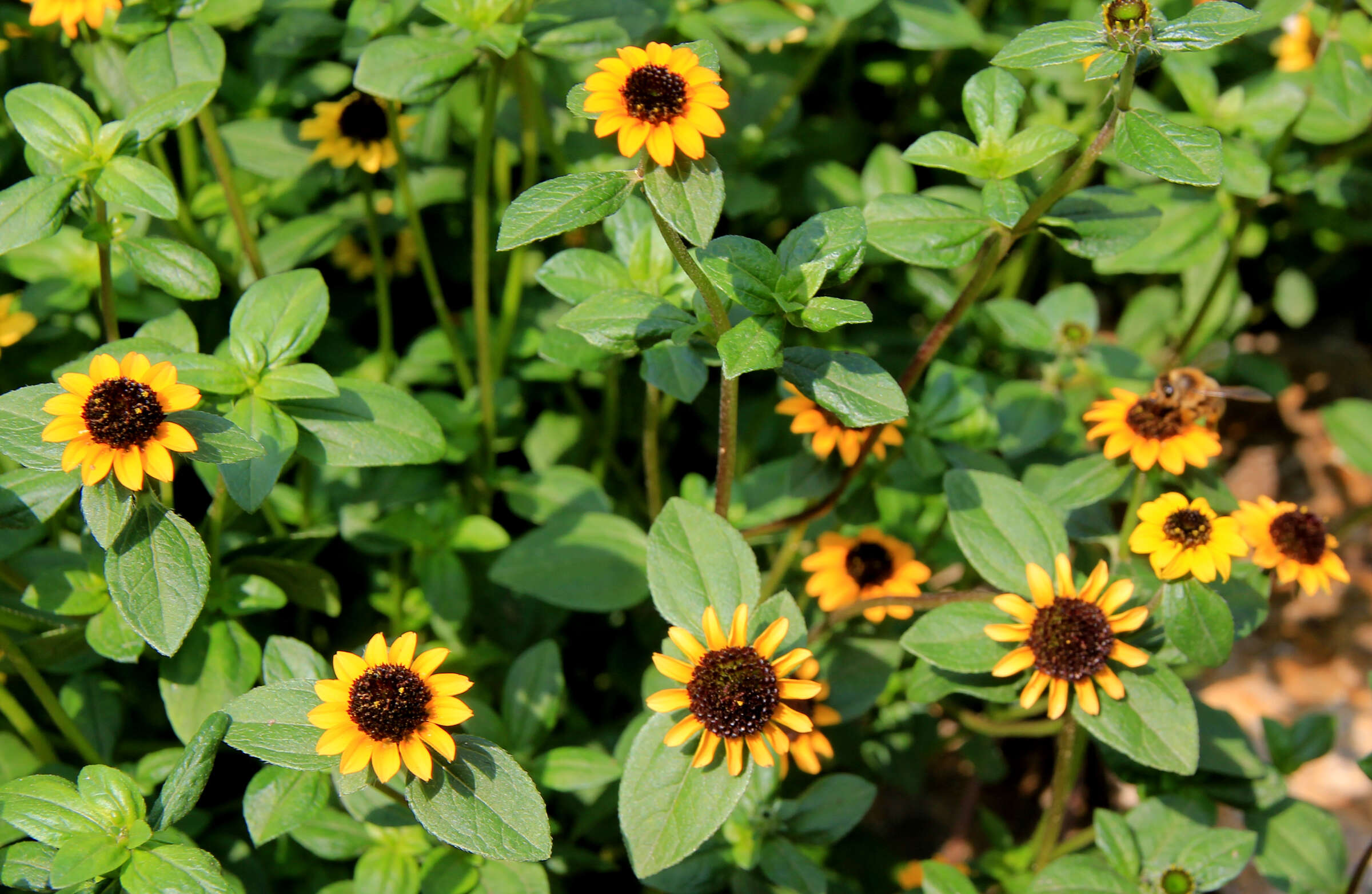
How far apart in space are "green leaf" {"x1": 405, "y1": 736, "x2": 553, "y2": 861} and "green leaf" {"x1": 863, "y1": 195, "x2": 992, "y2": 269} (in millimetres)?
1033

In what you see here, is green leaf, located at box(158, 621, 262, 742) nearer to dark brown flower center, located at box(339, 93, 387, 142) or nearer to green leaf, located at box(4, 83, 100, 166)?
green leaf, located at box(4, 83, 100, 166)

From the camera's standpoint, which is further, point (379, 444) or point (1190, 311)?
point (1190, 311)

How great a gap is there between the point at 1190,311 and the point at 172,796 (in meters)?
2.65

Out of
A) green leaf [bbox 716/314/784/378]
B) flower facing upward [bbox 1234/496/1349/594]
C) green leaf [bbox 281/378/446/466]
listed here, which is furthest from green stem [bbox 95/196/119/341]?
flower facing upward [bbox 1234/496/1349/594]

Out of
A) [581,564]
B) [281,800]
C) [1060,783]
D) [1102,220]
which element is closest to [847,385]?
[1102,220]

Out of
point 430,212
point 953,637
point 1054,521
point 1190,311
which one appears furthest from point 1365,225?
point 430,212

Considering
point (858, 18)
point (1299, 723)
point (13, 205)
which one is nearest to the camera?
point (13, 205)

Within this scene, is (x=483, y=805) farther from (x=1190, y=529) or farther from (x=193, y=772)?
(x=1190, y=529)

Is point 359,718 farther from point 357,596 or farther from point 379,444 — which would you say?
point 357,596

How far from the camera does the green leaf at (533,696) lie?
2035 millimetres

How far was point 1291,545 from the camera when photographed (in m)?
1.94

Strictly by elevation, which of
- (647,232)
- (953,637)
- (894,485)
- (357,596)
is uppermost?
(647,232)

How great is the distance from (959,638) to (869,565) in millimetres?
376

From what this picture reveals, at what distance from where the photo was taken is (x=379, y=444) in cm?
186
